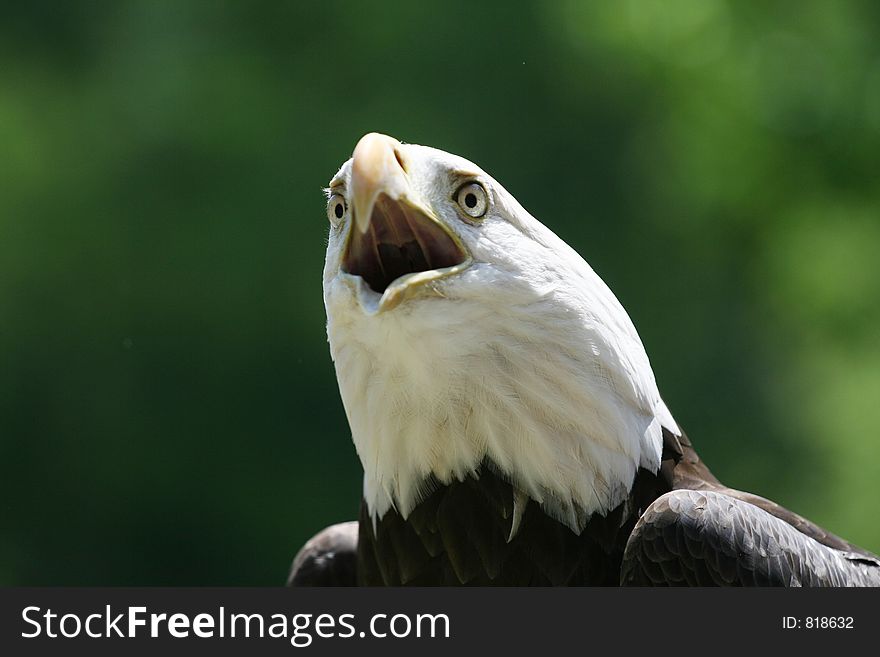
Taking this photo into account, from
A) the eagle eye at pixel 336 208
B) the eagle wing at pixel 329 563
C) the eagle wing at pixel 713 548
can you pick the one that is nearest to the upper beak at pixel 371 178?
the eagle eye at pixel 336 208

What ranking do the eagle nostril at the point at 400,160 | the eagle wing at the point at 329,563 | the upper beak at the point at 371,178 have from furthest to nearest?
the eagle wing at the point at 329,563 < the eagle nostril at the point at 400,160 < the upper beak at the point at 371,178

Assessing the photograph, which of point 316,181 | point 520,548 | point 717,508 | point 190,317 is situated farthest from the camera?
point 190,317

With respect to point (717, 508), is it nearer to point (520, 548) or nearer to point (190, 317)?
point (520, 548)

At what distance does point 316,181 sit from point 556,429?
568cm

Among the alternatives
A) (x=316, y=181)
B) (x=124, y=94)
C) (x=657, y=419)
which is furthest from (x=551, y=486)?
(x=124, y=94)

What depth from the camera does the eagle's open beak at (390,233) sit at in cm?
248

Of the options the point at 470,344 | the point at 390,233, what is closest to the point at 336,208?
the point at 390,233

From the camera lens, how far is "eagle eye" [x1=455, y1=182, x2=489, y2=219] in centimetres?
263

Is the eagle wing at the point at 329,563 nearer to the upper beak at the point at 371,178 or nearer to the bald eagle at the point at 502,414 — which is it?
the bald eagle at the point at 502,414

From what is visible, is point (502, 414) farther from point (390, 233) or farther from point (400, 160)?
point (400, 160)

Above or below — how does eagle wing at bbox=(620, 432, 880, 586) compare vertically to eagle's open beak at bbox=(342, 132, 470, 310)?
below

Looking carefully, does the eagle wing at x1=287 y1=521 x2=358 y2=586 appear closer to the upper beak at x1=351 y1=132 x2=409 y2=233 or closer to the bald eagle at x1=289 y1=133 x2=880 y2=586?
the bald eagle at x1=289 y1=133 x2=880 y2=586

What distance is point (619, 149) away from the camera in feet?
29.5

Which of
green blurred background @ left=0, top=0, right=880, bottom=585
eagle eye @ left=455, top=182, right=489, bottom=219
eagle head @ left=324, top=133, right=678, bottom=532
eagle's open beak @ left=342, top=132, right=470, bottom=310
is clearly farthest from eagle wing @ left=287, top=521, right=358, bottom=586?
green blurred background @ left=0, top=0, right=880, bottom=585
